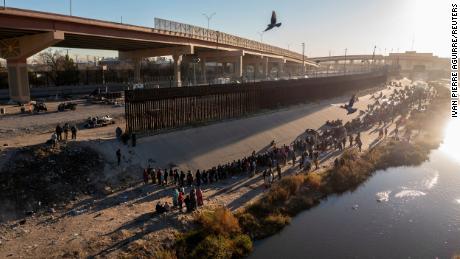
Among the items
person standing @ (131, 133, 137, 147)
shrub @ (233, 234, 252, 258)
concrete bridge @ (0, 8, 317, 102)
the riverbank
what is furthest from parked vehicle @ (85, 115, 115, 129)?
shrub @ (233, 234, 252, 258)

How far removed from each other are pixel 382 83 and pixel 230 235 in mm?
96432

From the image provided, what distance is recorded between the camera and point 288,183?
23797 millimetres

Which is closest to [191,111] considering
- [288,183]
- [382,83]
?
[288,183]

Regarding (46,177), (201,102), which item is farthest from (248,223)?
(201,102)

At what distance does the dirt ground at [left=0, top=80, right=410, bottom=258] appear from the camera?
15891 mm

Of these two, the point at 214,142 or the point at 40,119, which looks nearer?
the point at 214,142

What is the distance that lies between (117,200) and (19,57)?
25.9 m

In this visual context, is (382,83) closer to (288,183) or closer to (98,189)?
(288,183)

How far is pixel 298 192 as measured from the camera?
2395cm

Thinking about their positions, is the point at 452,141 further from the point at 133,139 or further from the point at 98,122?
the point at 98,122

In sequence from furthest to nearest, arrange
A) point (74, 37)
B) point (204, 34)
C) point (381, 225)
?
1. point (204, 34)
2. point (74, 37)
3. point (381, 225)

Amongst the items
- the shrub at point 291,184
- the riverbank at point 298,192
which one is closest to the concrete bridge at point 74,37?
the shrub at point 291,184

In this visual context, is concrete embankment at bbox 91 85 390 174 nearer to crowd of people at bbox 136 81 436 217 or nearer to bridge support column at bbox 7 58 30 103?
crowd of people at bbox 136 81 436 217

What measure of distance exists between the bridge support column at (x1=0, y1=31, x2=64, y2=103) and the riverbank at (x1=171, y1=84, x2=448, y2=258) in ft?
88.8
